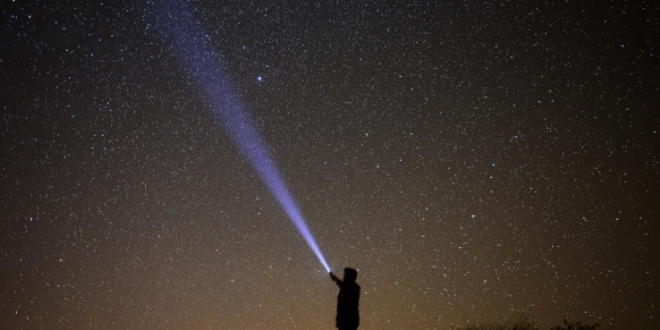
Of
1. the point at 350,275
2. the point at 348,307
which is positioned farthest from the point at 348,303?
the point at 350,275

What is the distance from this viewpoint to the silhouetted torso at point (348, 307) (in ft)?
17.5

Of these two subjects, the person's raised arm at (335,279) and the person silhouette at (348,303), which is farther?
the person's raised arm at (335,279)

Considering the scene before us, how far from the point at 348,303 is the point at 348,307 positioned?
0.04 meters

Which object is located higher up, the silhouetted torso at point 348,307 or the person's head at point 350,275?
the person's head at point 350,275

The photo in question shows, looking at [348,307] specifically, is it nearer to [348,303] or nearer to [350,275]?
[348,303]

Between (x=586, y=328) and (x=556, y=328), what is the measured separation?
0.35 metres

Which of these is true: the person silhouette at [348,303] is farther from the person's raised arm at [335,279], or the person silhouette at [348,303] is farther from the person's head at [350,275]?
the person's raised arm at [335,279]

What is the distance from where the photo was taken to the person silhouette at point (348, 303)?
5332 millimetres

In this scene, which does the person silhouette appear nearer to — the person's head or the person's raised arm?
the person's head

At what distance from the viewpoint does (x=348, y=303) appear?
536 centimetres

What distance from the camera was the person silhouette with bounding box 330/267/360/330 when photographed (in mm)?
5332

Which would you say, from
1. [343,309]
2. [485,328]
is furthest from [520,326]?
[343,309]

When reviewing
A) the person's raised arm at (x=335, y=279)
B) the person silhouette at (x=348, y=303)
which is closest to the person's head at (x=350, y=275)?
the person silhouette at (x=348, y=303)

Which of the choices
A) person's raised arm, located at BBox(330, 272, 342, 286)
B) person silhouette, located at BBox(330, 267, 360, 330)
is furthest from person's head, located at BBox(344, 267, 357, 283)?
person's raised arm, located at BBox(330, 272, 342, 286)
